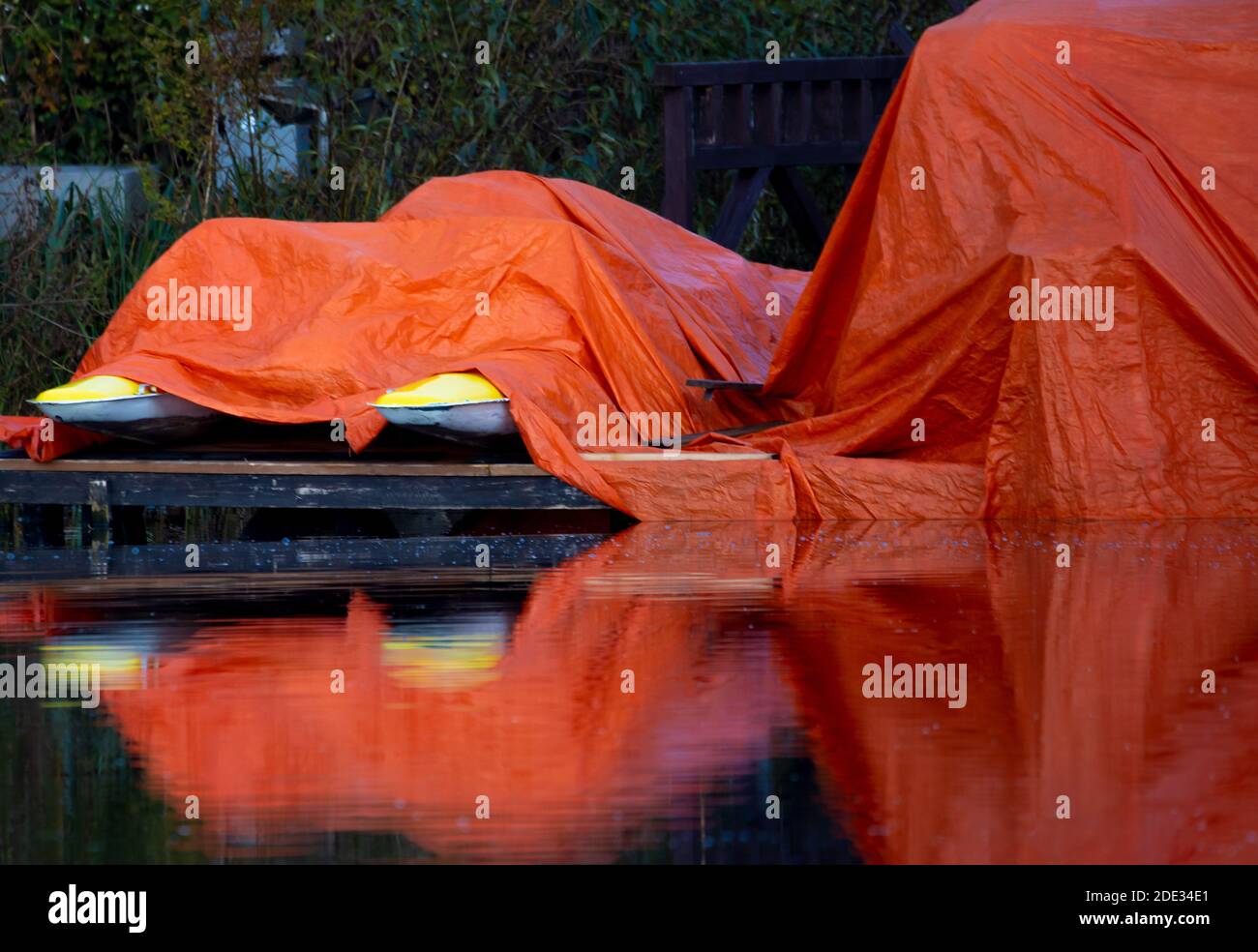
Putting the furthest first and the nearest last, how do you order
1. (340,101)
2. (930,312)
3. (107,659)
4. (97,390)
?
(340,101) < (930,312) < (97,390) < (107,659)

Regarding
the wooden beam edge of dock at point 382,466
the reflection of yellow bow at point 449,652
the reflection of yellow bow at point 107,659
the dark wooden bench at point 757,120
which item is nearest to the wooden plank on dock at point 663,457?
the wooden beam edge of dock at point 382,466

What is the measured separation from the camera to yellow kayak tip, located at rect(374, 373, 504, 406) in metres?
6.30

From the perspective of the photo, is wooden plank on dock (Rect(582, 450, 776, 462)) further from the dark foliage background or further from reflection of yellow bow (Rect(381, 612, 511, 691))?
the dark foliage background

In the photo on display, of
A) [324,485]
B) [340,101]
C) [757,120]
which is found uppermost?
[340,101]

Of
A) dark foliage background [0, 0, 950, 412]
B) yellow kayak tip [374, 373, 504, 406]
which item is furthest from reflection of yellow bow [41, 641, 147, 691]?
A: dark foliage background [0, 0, 950, 412]

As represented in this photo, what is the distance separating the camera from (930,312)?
268 inches

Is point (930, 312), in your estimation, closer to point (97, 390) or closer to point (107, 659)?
point (97, 390)

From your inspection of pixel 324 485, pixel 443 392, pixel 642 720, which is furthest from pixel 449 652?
pixel 324 485

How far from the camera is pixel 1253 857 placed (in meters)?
2.28

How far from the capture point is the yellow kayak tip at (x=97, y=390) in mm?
6660

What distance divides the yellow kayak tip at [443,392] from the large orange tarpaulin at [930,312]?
0.26ft

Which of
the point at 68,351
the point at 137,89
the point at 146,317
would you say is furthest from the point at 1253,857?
the point at 137,89

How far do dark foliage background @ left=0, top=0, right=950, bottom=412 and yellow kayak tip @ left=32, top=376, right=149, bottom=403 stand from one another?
8.28ft

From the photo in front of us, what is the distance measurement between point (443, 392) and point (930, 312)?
5.82 feet
